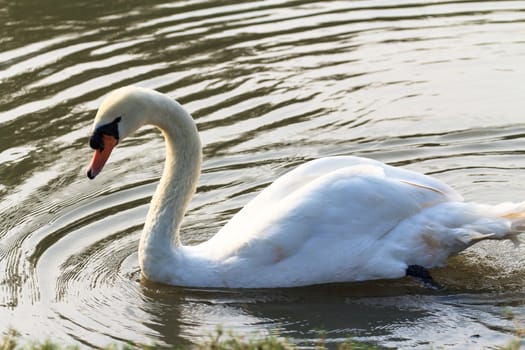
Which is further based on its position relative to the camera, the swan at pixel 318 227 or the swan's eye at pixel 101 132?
the swan's eye at pixel 101 132

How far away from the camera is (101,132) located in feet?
26.6

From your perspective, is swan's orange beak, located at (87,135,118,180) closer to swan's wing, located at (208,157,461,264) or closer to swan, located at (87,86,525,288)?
swan, located at (87,86,525,288)

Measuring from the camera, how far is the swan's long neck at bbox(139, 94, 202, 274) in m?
8.29

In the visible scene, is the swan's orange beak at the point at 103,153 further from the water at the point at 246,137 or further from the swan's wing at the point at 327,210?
the swan's wing at the point at 327,210

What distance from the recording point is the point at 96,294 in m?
8.22

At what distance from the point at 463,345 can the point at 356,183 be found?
1.47 meters

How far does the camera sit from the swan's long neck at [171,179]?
829 centimetres

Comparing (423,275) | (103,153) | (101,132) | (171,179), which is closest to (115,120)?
(101,132)

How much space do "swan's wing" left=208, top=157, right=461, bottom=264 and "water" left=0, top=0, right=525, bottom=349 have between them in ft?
1.23

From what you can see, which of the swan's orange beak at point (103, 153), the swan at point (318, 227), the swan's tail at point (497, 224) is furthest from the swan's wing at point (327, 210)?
the swan's orange beak at point (103, 153)

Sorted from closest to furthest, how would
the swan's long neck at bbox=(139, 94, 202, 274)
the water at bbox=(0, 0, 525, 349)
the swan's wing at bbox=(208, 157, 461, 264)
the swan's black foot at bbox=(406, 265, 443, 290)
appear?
the water at bbox=(0, 0, 525, 349)
the swan's wing at bbox=(208, 157, 461, 264)
the swan's black foot at bbox=(406, 265, 443, 290)
the swan's long neck at bbox=(139, 94, 202, 274)

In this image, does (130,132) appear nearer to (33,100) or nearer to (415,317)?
(415,317)

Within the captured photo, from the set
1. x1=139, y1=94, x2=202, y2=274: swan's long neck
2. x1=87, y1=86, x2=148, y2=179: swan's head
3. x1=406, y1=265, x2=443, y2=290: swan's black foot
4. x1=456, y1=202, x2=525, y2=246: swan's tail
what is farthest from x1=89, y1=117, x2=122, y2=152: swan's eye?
x1=456, y1=202, x2=525, y2=246: swan's tail

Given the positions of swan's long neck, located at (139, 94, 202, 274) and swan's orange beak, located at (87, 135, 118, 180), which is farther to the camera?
swan's long neck, located at (139, 94, 202, 274)
